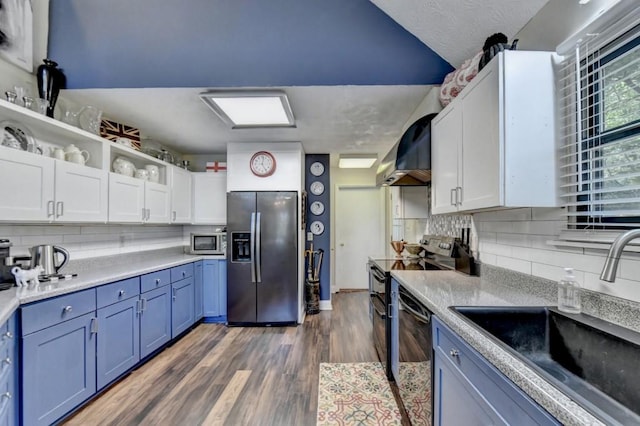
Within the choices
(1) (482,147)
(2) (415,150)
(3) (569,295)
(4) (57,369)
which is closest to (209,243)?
(4) (57,369)

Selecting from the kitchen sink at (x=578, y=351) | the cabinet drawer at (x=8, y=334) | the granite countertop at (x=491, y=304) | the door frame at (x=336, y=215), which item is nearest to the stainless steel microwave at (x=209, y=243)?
the door frame at (x=336, y=215)

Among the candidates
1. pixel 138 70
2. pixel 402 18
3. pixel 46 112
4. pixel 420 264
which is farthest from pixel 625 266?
pixel 46 112

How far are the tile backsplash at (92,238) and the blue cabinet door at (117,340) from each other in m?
0.74

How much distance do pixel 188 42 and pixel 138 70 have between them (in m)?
0.47

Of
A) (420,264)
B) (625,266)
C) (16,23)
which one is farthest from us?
(420,264)

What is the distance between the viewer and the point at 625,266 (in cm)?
113

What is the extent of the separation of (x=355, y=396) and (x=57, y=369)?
205 centimetres

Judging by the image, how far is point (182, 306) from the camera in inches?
138

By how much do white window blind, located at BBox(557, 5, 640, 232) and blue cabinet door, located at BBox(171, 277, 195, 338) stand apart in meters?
3.51

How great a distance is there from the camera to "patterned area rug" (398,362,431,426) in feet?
5.20

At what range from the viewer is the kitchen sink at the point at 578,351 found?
3.06 feet

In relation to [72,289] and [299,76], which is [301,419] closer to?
[72,289]

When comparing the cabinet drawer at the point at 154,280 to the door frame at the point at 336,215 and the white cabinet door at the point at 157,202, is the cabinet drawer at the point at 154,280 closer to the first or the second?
the white cabinet door at the point at 157,202

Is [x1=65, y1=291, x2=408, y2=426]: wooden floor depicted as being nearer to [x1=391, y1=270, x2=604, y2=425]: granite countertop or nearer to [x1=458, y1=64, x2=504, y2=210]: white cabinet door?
[x1=391, y1=270, x2=604, y2=425]: granite countertop
